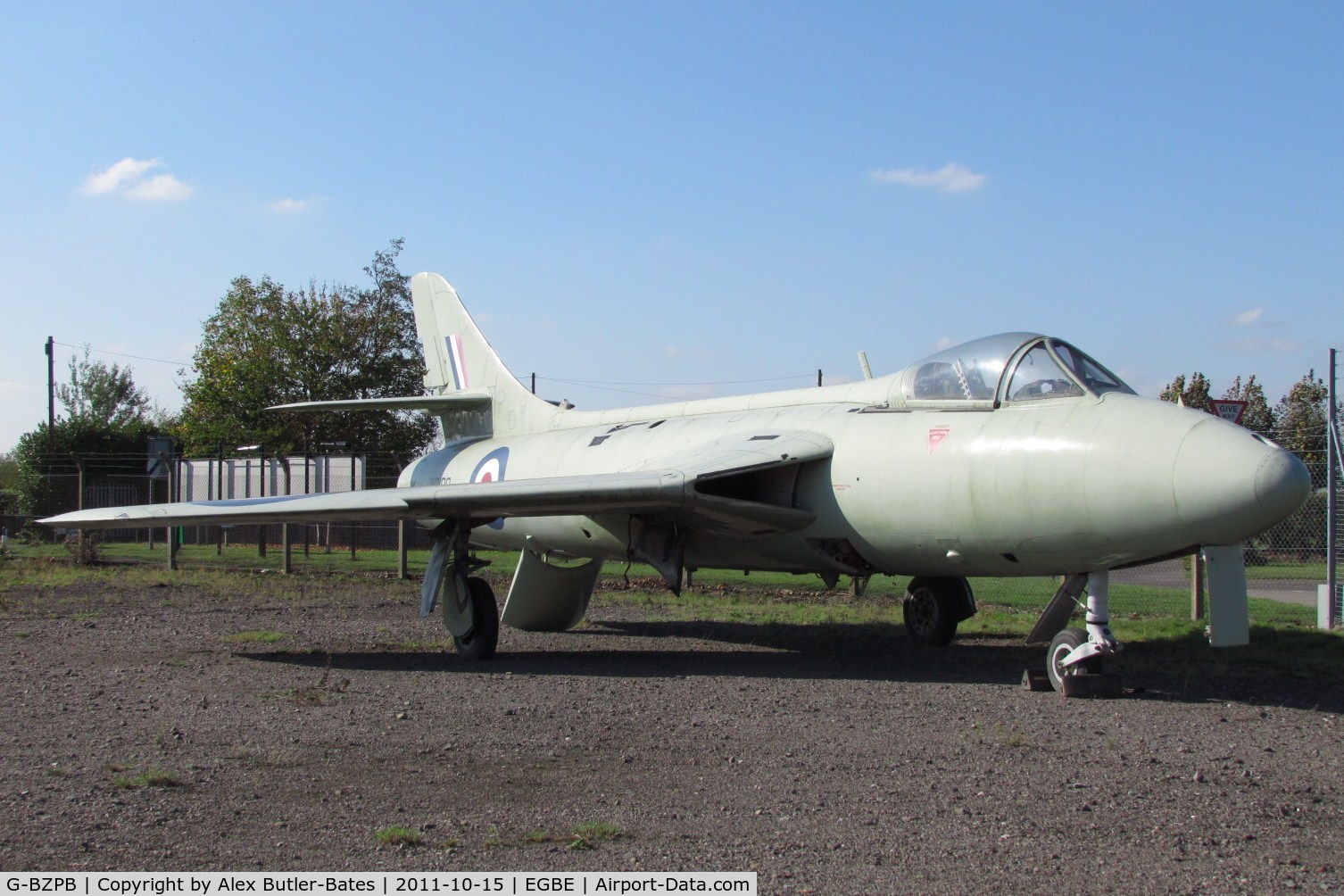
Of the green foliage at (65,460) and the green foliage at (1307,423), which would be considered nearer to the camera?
the green foliage at (1307,423)

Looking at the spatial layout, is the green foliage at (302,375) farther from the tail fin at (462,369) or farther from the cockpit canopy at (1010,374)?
the cockpit canopy at (1010,374)

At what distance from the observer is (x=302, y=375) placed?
1497 inches

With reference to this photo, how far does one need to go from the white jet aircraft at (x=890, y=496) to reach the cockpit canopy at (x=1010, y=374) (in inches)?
0.7

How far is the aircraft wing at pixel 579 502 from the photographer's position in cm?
934

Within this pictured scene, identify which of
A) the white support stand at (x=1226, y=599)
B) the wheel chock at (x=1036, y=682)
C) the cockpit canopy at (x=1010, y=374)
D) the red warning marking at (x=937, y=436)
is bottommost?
the wheel chock at (x=1036, y=682)

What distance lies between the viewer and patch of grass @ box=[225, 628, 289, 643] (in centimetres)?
1165

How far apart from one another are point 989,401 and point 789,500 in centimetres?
198

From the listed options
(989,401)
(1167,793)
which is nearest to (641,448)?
(989,401)

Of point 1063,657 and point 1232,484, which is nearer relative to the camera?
point 1232,484

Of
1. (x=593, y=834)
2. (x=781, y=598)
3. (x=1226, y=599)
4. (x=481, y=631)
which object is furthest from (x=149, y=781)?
(x=781, y=598)
